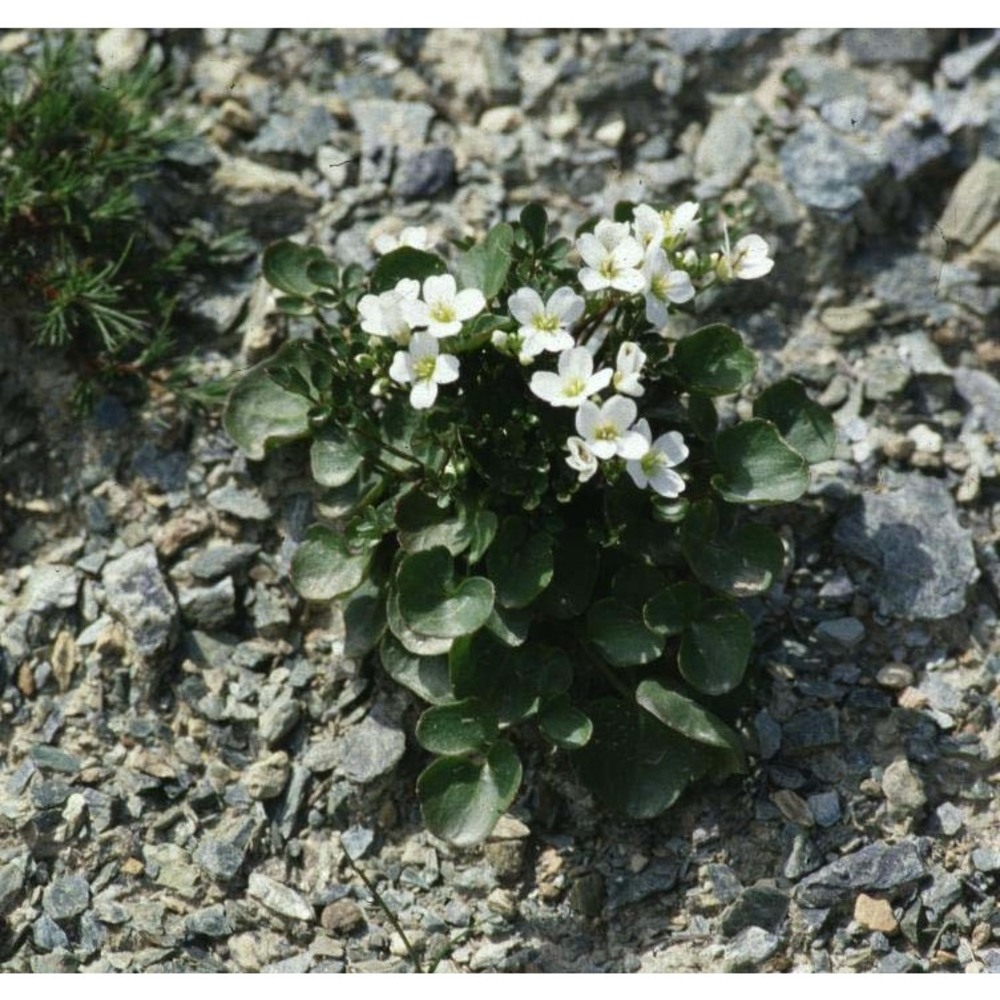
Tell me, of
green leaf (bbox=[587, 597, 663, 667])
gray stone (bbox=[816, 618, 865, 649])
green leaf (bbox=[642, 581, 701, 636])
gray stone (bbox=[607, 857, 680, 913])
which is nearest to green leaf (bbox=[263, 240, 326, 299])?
green leaf (bbox=[587, 597, 663, 667])

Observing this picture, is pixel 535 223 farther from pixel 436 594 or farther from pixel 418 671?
pixel 418 671

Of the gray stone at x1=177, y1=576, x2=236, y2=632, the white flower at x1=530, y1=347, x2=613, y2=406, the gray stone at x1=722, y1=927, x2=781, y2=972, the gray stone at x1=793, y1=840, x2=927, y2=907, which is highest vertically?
the white flower at x1=530, y1=347, x2=613, y2=406

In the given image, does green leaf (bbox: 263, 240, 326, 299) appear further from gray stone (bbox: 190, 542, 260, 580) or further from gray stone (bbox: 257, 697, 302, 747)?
gray stone (bbox: 257, 697, 302, 747)

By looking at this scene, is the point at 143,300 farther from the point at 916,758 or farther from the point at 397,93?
the point at 916,758

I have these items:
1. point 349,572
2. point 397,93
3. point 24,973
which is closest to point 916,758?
point 349,572

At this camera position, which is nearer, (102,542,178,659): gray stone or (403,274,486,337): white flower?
(403,274,486,337): white flower

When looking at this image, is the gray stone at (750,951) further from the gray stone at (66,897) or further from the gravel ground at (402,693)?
the gray stone at (66,897)

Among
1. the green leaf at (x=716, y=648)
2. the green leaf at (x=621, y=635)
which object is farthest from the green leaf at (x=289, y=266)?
the green leaf at (x=716, y=648)
